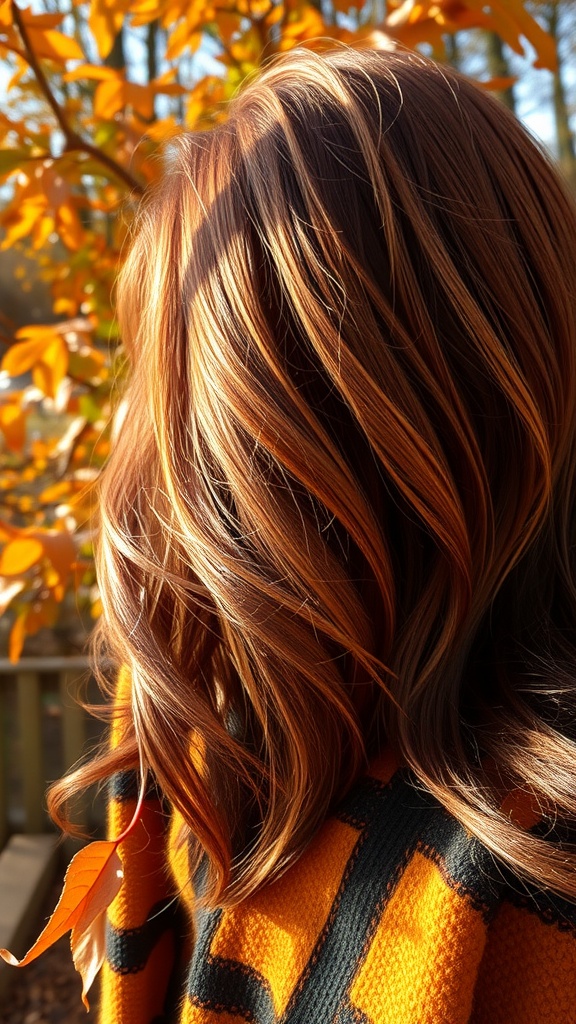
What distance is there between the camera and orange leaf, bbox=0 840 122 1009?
2.12 feet

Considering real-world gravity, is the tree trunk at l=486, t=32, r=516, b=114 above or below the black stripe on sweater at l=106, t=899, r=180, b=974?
above

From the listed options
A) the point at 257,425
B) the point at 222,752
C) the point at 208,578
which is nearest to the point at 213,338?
the point at 257,425

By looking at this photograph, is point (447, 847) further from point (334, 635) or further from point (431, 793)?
point (334, 635)

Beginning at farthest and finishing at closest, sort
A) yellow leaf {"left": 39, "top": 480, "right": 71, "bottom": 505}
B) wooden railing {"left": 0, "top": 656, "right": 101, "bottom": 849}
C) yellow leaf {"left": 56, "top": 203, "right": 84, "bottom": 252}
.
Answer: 1. wooden railing {"left": 0, "top": 656, "right": 101, "bottom": 849}
2. yellow leaf {"left": 39, "top": 480, "right": 71, "bottom": 505}
3. yellow leaf {"left": 56, "top": 203, "right": 84, "bottom": 252}

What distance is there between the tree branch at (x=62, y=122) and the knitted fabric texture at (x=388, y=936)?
0.97 metres

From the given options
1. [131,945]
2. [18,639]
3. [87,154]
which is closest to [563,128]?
[87,154]

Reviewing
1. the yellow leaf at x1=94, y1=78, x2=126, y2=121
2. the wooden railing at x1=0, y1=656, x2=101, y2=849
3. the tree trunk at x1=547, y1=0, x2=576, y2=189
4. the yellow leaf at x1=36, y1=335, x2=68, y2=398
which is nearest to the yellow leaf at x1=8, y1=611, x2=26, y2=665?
the yellow leaf at x1=36, y1=335, x2=68, y2=398

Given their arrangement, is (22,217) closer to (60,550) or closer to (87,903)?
(60,550)

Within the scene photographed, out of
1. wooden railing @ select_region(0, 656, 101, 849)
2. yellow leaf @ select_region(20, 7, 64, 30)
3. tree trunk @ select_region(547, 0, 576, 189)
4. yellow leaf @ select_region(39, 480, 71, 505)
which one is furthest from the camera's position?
tree trunk @ select_region(547, 0, 576, 189)

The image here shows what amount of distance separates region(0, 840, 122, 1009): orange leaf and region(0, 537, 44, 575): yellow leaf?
0.49 meters

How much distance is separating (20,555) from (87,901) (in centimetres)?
54

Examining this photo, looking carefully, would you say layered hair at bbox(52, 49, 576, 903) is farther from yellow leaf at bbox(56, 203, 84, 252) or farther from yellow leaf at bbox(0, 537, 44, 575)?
yellow leaf at bbox(56, 203, 84, 252)

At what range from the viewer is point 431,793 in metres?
0.64

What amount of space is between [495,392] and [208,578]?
1.00ft
